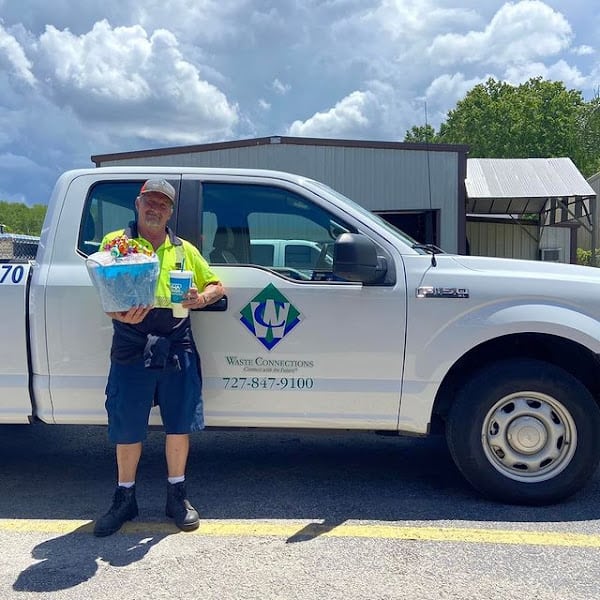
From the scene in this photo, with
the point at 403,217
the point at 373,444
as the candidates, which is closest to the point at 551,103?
the point at 403,217

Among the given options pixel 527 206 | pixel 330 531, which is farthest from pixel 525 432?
pixel 527 206

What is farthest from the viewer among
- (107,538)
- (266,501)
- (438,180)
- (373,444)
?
(438,180)

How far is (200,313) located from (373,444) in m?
2.19

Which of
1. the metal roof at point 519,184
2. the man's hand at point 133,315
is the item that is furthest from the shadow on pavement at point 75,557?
the metal roof at point 519,184

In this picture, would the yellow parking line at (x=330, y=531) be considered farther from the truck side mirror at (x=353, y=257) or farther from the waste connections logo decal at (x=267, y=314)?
the truck side mirror at (x=353, y=257)

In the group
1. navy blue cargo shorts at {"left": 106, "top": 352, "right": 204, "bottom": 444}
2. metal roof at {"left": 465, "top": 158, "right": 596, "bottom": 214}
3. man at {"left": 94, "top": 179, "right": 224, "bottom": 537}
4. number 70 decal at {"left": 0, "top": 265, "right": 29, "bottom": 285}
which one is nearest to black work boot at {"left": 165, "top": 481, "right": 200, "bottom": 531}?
man at {"left": 94, "top": 179, "right": 224, "bottom": 537}

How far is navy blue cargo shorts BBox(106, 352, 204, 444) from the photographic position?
130 inches

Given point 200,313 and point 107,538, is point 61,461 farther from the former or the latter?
point 200,313

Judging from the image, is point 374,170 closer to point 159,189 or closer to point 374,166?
point 374,166

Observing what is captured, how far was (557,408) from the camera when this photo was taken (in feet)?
11.9

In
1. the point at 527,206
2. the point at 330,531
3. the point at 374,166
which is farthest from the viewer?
the point at 527,206

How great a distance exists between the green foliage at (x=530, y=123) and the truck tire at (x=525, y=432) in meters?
38.0

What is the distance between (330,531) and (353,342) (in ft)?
3.39

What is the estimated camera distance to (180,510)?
342 centimetres
